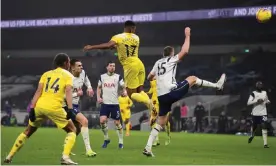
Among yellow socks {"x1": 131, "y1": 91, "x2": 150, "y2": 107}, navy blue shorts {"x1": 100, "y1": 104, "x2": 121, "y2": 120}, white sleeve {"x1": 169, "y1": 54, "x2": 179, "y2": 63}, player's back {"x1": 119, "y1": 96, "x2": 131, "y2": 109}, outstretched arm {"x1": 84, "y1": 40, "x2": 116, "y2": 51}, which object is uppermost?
outstretched arm {"x1": 84, "y1": 40, "x2": 116, "y2": 51}

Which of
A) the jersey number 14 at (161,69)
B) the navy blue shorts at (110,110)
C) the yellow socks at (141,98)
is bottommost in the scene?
the navy blue shorts at (110,110)

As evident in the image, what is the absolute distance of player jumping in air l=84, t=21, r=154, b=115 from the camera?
1370 cm

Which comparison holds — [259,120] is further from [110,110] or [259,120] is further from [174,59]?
[174,59]

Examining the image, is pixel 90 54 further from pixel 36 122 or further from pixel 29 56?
pixel 36 122

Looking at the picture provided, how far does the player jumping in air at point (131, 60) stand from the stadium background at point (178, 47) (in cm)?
1975

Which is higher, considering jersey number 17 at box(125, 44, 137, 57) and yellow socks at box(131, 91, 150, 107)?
jersey number 17 at box(125, 44, 137, 57)

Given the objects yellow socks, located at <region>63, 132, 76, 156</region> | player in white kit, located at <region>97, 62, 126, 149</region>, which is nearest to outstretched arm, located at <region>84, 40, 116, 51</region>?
yellow socks, located at <region>63, 132, 76, 156</region>

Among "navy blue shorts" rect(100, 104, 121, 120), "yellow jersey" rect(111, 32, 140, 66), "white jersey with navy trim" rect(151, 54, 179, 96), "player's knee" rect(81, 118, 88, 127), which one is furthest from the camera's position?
"navy blue shorts" rect(100, 104, 121, 120)

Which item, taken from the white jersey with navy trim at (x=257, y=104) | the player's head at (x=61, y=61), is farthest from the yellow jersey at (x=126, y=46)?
the white jersey with navy trim at (x=257, y=104)

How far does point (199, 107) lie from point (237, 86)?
5434 mm

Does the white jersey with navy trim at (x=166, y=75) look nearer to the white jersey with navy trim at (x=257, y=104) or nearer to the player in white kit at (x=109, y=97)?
the player in white kit at (x=109, y=97)

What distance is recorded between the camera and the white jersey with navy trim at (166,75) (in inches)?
516

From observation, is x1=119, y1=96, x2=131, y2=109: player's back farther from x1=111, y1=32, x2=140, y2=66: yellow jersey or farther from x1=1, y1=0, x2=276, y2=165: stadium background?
x1=111, y1=32, x2=140, y2=66: yellow jersey

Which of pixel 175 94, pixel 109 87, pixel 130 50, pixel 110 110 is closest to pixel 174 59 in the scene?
pixel 175 94
